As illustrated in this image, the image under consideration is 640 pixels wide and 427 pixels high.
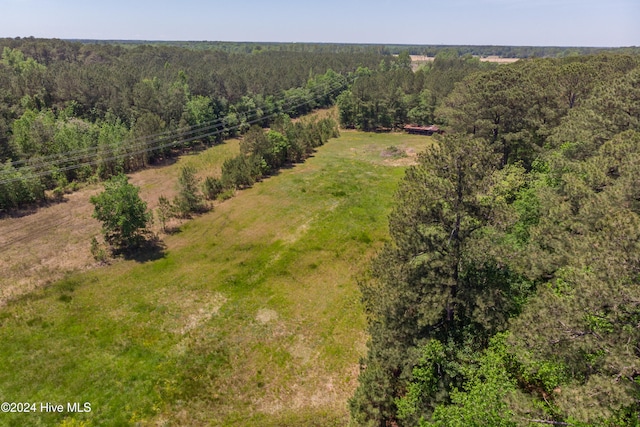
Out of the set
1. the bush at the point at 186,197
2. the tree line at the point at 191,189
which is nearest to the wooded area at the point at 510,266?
the bush at the point at 186,197

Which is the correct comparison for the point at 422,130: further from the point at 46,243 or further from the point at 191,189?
the point at 46,243

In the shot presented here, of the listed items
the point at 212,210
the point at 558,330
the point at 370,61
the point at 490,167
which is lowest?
the point at 212,210

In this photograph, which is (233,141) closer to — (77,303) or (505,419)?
(77,303)

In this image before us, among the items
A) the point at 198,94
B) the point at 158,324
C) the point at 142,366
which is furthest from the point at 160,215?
the point at 198,94

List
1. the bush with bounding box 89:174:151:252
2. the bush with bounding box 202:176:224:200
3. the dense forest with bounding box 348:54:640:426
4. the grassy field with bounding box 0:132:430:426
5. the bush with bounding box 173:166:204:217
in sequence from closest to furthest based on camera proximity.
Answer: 1. the dense forest with bounding box 348:54:640:426
2. the grassy field with bounding box 0:132:430:426
3. the bush with bounding box 89:174:151:252
4. the bush with bounding box 173:166:204:217
5. the bush with bounding box 202:176:224:200

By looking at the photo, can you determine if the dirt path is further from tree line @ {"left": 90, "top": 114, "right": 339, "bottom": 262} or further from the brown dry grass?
tree line @ {"left": 90, "top": 114, "right": 339, "bottom": 262}

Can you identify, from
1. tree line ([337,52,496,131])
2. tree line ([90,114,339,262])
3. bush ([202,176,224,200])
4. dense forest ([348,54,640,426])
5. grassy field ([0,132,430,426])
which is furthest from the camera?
tree line ([337,52,496,131])

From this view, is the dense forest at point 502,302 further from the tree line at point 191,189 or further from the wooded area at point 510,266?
the tree line at point 191,189

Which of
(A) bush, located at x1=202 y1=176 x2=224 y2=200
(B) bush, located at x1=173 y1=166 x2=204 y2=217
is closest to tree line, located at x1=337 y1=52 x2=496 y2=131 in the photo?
(A) bush, located at x1=202 y1=176 x2=224 y2=200
